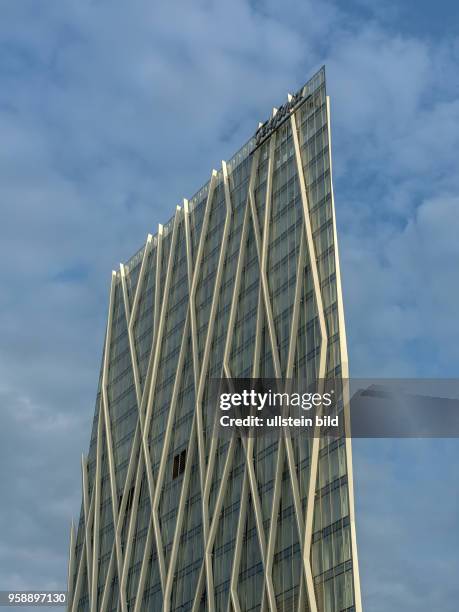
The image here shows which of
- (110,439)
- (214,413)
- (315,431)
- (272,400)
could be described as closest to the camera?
(315,431)

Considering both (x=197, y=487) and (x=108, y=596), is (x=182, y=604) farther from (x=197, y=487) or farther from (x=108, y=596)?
(x=108, y=596)

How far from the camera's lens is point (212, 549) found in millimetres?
83000

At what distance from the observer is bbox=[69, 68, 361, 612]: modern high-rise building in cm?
7256

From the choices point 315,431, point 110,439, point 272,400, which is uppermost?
point 110,439

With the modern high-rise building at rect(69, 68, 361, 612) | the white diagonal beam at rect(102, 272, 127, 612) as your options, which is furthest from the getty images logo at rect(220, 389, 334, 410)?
the white diagonal beam at rect(102, 272, 127, 612)

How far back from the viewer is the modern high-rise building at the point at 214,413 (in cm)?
7256

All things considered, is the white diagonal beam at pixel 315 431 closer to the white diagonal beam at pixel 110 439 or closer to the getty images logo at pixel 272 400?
the getty images logo at pixel 272 400

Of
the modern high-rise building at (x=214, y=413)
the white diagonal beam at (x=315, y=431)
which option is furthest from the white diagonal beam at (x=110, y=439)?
the white diagonal beam at (x=315, y=431)

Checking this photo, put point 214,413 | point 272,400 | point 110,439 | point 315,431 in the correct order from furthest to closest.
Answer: point 110,439
point 214,413
point 272,400
point 315,431

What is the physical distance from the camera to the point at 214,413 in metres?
89.0

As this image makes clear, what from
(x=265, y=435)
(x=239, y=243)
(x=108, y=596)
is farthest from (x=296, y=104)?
(x=108, y=596)

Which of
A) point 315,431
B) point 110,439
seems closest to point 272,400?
point 315,431

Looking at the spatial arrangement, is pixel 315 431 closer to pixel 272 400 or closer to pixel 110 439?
pixel 272 400

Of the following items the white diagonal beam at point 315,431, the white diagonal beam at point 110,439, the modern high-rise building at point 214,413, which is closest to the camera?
the white diagonal beam at point 315,431
